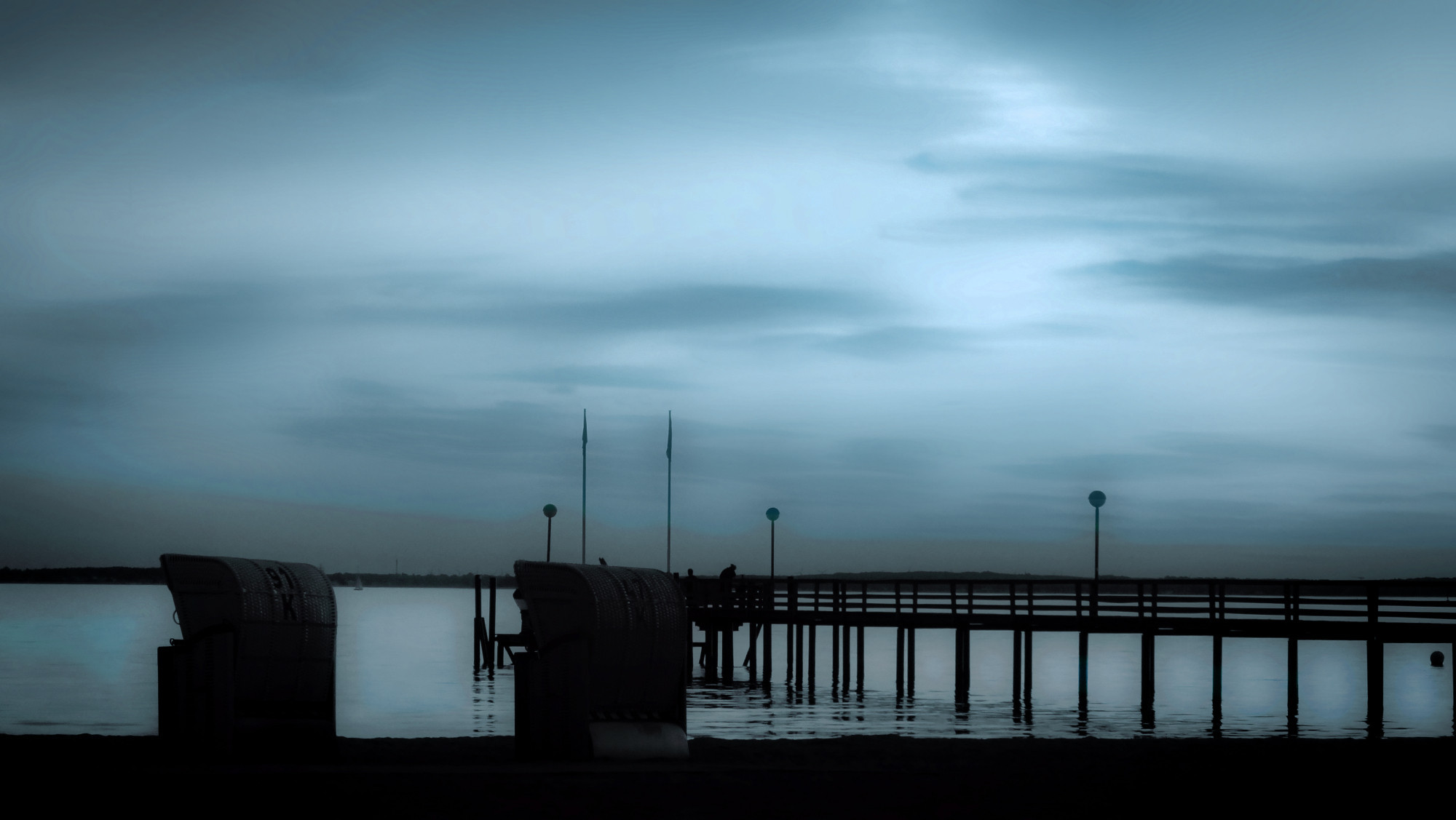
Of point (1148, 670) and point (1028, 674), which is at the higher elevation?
point (1148, 670)

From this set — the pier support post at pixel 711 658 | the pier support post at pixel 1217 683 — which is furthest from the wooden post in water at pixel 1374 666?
the pier support post at pixel 711 658

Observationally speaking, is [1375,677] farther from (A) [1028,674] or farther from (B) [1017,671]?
(B) [1017,671]

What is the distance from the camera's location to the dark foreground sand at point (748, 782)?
13.5 meters

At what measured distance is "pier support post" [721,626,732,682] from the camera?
1984 inches

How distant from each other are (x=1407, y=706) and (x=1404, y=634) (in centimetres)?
1658

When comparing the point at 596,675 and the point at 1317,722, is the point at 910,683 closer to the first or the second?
the point at 1317,722

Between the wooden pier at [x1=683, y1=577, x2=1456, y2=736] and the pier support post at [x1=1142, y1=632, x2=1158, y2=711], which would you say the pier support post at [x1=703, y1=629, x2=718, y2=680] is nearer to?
the wooden pier at [x1=683, y1=577, x2=1456, y2=736]

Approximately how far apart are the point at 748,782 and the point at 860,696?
1315 inches

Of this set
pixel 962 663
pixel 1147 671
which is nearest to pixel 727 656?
pixel 962 663

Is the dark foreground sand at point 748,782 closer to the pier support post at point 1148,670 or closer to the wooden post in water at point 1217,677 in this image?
the wooden post in water at point 1217,677

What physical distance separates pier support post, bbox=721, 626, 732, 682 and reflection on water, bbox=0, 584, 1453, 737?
1.73 ft

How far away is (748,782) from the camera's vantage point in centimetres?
1541

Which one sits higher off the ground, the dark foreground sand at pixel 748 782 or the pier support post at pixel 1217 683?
the dark foreground sand at pixel 748 782

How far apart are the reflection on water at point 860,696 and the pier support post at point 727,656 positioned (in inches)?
20.7
